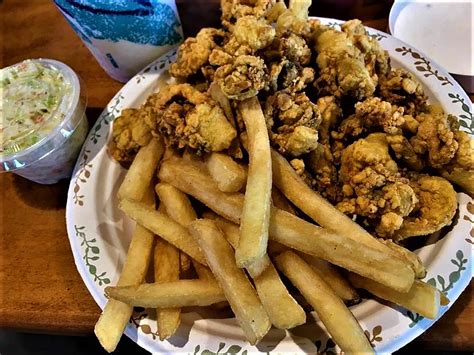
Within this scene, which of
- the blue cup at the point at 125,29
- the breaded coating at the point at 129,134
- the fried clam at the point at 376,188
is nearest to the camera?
the fried clam at the point at 376,188

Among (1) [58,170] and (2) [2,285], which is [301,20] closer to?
(1) [58,170]

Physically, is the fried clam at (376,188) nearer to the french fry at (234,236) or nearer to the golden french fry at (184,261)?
the french fry at (234,236)

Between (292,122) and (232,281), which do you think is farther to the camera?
(292,122)

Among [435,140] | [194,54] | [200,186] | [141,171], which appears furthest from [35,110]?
[435,140]

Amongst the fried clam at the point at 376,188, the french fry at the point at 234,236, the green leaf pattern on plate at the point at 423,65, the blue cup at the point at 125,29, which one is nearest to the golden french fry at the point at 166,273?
the french fry at the point at 234,236

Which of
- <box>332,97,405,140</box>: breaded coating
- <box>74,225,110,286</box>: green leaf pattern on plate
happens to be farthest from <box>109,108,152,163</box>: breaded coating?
<box>332,97,405,140</box>: breaded coating

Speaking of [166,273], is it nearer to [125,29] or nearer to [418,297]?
[418,297]

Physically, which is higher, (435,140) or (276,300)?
(435,140)
